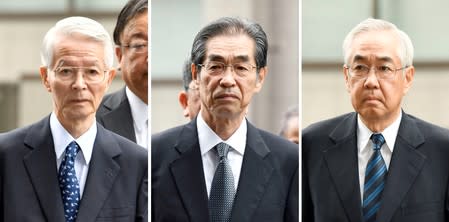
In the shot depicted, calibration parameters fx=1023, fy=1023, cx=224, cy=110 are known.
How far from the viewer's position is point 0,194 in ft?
19.3

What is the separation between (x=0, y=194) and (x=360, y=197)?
6.99ft

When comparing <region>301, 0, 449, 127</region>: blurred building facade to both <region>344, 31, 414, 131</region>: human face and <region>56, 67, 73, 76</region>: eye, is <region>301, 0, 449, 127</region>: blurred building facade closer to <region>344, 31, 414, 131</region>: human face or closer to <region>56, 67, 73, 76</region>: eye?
<region>344, 31, 414, 131</region>: human face

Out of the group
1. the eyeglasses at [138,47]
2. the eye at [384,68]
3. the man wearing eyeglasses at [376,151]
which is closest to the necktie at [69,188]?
the eyeglasses at [138,47]

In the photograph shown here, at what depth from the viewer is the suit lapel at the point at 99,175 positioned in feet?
19.4

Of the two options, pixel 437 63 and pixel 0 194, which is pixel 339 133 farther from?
pixel 0 194

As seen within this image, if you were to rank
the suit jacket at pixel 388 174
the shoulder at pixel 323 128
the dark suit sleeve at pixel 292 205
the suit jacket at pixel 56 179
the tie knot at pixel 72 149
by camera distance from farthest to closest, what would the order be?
the shoulder at pixel 323 128
the dark suit sleeve at pixel 292 205
the suit jacket at pixel 388 174
the tie knot at pixel 72 149
the suit jacket at pixel 56 179

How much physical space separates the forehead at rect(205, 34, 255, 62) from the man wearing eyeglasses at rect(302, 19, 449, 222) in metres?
0.61

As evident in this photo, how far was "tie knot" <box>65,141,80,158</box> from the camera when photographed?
598 centimetres

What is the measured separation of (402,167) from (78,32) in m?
2.10

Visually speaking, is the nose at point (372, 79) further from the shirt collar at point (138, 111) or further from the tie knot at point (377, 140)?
the shirt collar at point (138, 111)

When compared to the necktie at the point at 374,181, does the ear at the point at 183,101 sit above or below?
above

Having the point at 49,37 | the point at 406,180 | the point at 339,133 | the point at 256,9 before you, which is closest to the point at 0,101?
the point at 49,37

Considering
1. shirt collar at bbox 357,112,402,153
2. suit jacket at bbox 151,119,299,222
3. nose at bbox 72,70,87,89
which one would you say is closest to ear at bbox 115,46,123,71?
nose at bbox 72,70,87,89

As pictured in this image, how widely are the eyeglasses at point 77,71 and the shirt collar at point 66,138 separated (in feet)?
0.81
